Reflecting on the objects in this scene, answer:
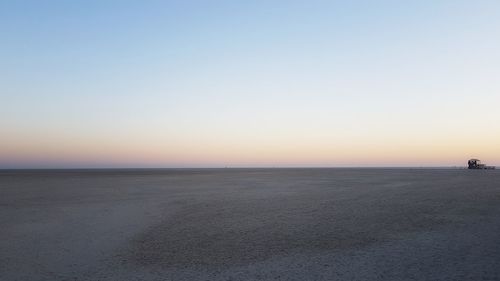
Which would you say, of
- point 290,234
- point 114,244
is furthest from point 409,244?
point 114,244

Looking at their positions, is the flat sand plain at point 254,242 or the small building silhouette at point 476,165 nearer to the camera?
the flat sand plain at point 254,242

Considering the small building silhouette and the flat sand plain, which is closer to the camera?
the flat sand plain

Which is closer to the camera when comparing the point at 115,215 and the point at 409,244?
the point at 409,244

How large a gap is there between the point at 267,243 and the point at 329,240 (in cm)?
232

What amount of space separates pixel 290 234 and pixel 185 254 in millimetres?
4931

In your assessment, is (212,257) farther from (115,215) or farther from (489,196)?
(489,196)

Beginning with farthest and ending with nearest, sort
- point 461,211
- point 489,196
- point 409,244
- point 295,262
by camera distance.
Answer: point 489,196
point 461,211
point 409,244
point 295,262

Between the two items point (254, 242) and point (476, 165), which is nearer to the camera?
point (254, 242)

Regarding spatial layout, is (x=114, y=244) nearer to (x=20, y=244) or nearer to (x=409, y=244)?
(x=20, y=244)

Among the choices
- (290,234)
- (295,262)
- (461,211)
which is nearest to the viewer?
(295,262)

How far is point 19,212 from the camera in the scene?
25766 millimetres

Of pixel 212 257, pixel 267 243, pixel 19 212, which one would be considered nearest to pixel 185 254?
pixel 212 257

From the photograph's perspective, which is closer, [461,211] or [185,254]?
[185,254]

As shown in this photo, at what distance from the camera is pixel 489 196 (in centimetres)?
3250
